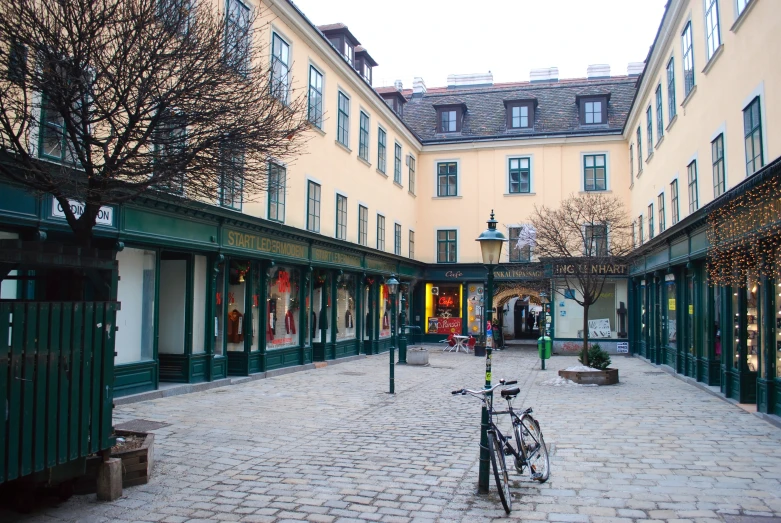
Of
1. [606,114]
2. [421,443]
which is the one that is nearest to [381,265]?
[606,114]

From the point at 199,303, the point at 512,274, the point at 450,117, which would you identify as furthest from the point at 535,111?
the point at 199,303

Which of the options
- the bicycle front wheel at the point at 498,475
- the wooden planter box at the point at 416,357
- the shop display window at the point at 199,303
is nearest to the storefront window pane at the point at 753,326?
the bicycle front wheel at the point at 498,475

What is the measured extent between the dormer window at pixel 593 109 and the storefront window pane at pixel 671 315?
14051 mm

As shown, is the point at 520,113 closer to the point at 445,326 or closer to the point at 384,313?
the point at 445,326

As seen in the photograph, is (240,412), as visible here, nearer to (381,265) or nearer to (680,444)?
(680,444)

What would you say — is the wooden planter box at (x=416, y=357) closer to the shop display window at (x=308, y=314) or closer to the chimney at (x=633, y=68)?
the shop display window at (x=308, y=314)

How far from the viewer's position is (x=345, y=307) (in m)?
23.1

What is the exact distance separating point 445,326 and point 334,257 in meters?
12.1

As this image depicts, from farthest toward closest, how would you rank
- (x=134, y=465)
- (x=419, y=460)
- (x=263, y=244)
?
(x=263, y=244) → (x=419, y=460) → (x=134, y=465)

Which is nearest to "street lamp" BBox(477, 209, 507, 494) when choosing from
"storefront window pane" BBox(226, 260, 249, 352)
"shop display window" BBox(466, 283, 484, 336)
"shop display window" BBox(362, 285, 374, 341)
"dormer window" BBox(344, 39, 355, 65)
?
"storefront window pane" BBox(226, 260, 249, 352)

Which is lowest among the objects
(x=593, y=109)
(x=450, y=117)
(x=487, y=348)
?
(x=487, y=348)

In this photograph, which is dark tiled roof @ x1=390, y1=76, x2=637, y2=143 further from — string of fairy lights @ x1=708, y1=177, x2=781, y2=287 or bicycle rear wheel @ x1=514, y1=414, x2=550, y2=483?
bicycle rear wheel @ x1=514, y1=414, x2=550, y2=483

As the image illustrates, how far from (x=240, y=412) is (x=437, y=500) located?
5.89m

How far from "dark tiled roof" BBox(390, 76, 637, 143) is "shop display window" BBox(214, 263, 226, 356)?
19.5 m
